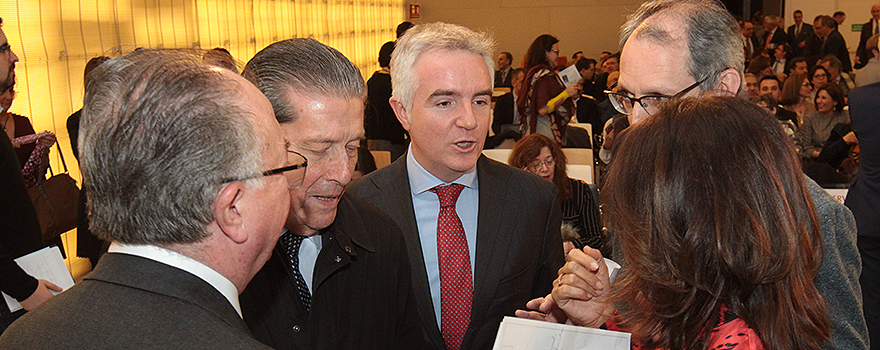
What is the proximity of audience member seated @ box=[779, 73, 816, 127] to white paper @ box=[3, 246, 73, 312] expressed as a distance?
672 centimetres

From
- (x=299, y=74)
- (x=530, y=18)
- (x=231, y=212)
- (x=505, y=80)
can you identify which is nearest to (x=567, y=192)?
(x=299, y=74)

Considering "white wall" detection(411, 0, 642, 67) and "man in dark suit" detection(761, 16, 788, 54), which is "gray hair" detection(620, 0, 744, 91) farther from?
"white wall" detection(411, 0, 642, 67)

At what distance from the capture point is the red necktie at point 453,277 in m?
1.87

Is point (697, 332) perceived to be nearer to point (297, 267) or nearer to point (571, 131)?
point (297, 267)

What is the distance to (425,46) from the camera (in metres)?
1.92

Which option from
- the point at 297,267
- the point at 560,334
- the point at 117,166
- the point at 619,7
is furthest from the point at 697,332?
the point at 619,7

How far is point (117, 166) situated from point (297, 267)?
630 mm

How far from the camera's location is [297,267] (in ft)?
4.79

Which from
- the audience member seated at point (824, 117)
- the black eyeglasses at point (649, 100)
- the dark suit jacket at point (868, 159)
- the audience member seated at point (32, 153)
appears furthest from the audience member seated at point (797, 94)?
Result: the audience member seated at point (32, 153)

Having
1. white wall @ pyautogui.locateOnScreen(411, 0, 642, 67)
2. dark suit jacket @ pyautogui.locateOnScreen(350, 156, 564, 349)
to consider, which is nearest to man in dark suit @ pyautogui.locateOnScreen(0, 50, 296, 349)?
dark suit jacket @ pyautogui.locateOnScreen(350, 156, 564, 349)

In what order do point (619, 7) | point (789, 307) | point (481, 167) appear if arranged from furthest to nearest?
point (619, 7)
point (481, 167)
point (789, 307)

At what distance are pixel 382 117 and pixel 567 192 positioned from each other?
3.06m

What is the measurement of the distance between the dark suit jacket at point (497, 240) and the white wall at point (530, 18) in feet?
44.4

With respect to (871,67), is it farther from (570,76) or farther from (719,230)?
(719,230)
